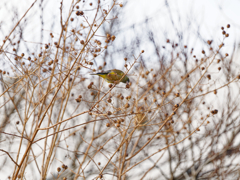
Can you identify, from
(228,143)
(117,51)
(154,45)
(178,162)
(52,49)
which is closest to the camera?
(52,49)

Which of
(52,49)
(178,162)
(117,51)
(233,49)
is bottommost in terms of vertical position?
(178,162)

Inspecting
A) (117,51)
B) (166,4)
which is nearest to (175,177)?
(117,51)

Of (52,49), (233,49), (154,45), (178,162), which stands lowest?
(178,162)

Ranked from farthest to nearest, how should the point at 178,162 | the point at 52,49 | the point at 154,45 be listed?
the point at 154,45 → the point at 178,162 → the point at 52,49

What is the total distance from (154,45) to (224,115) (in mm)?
3176

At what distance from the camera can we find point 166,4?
848cm

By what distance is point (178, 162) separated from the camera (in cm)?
737

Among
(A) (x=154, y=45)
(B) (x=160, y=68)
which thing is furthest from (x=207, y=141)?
(A) (x=154, y=45)

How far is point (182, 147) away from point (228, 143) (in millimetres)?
1379

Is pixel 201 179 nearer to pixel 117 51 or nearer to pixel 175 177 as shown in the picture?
pixel 175 177

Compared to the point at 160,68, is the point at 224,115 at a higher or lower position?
lower

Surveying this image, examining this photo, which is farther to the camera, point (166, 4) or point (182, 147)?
point (166, 4)

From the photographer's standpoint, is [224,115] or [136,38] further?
[136,38]

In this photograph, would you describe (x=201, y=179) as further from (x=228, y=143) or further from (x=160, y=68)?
(x=160, y=68)
